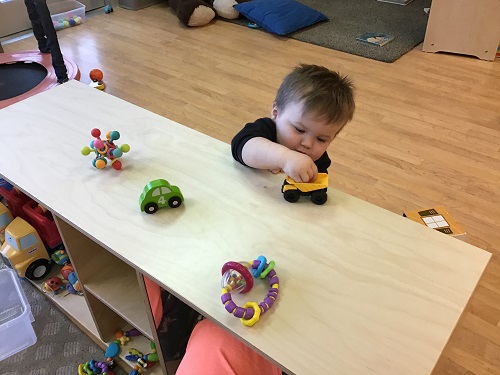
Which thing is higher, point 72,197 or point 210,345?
point 72,197

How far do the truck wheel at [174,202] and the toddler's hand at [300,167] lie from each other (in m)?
0.21

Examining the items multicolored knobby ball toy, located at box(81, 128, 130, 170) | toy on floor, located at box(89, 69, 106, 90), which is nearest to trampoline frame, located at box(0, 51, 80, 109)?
toy on floor, located at box(89, 69, 106, 90)

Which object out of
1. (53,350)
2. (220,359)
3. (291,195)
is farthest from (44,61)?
(220,359)

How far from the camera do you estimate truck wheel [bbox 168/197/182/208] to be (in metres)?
0.91

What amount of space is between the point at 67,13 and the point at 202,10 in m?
0.81

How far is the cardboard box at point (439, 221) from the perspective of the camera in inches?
41.8

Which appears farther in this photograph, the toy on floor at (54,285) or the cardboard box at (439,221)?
the toy on floor at (54,285)

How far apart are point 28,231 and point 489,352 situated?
1.23 m

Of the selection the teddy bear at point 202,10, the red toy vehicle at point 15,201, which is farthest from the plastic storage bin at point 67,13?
the red toy vehicle at point 15,201

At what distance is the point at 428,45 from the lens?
2607 mm

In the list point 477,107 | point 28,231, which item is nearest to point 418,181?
point 477,107

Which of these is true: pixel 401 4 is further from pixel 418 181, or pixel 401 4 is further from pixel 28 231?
pixel 28 231

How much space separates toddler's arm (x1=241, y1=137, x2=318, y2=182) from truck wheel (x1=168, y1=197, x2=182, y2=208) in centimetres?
16

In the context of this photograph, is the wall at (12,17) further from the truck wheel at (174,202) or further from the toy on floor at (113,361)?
the truck wheel at (174,202)
